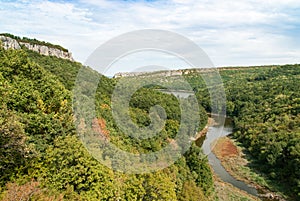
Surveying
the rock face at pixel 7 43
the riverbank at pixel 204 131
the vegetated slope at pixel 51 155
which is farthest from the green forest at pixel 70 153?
the riverbank at pixel 204 131

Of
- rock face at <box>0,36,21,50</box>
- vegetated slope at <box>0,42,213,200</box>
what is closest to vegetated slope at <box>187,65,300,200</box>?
vegetated slope at <box>0,42,213,200</box>

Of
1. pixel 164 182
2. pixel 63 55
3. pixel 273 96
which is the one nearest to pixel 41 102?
pixel 164 182

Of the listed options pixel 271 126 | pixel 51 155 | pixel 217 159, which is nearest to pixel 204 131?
pixel 271 126

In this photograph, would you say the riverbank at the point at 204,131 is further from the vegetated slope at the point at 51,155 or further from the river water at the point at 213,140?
the vegetated slope at the point at 51,155

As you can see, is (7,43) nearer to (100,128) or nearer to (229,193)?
(100,128)

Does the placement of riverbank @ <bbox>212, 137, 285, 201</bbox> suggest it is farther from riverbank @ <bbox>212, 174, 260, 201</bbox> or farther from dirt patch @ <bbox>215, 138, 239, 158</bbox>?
riverbank @ <bbox>212, 174, 260, 201</bbox>
